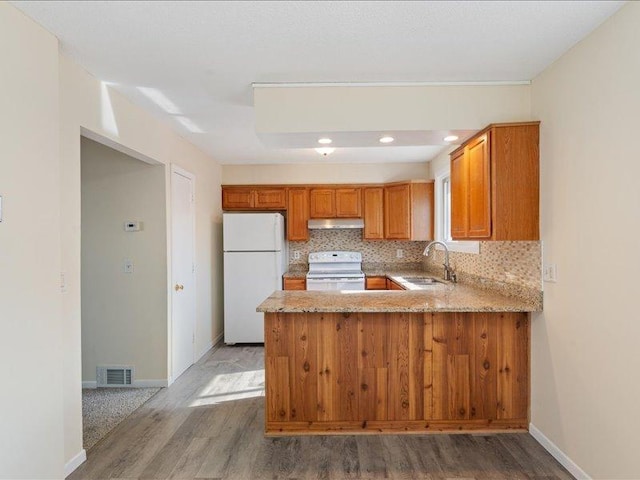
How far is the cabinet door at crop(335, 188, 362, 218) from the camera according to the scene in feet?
17.8

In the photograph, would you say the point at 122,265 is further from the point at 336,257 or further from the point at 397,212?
the point at 397,212

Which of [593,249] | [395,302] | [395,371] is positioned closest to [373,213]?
[395,302]

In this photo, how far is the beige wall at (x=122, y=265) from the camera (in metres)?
3.63

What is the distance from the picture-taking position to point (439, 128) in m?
2.76

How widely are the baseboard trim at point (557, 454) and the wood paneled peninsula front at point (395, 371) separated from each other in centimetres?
10

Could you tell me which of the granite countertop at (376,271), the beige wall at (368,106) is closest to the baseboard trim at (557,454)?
the beige wall at (368,106)

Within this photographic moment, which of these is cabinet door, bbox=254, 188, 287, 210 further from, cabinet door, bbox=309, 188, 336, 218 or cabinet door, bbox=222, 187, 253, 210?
cabinet door, bbox=309, 188, 336, 218

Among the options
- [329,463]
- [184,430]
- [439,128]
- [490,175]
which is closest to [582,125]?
[490,175]

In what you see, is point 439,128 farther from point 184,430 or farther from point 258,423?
point 184,430

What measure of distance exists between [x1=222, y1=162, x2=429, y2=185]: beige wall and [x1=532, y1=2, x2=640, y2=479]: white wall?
2.87 m

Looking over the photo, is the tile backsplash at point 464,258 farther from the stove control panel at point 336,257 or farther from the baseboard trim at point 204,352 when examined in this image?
the baseboard trim at point 204,352

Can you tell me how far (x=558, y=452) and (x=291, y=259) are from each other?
3.95 meters

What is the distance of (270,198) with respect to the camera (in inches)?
215

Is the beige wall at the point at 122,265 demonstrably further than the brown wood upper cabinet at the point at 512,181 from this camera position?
Yes
